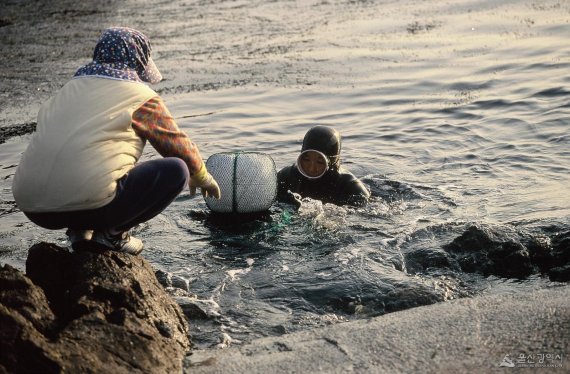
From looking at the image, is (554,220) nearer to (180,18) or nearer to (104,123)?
(104,123)

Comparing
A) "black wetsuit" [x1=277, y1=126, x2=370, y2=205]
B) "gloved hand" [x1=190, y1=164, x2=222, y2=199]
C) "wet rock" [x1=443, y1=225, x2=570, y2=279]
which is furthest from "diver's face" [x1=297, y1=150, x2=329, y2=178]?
"gloved hand" [x1=190, y1=164, x2=222, y2=199]

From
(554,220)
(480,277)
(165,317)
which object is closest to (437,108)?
(554,220)

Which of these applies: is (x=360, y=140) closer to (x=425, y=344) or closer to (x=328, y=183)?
(x=328, y=183)

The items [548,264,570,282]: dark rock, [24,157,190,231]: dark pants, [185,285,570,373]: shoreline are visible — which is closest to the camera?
[185,285,570,373]: shoreline

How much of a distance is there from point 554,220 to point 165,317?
4.11 m

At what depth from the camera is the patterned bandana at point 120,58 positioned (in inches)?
213

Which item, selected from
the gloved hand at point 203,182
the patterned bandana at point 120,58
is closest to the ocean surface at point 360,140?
the gloved hand at point 203,182

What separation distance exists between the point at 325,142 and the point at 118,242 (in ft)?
11.7

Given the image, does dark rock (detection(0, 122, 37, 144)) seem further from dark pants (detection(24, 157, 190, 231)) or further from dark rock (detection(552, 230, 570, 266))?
dark rock (detection(552, 230, 570, 266))

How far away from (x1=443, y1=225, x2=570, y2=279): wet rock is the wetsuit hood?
2.02m

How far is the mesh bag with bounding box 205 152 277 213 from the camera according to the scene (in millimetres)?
7590

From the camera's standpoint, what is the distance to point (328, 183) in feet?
29.3

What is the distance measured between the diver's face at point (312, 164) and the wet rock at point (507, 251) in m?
1.83

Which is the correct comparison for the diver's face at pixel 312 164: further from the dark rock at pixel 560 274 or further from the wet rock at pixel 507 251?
the dark rock at pixel 560 274
